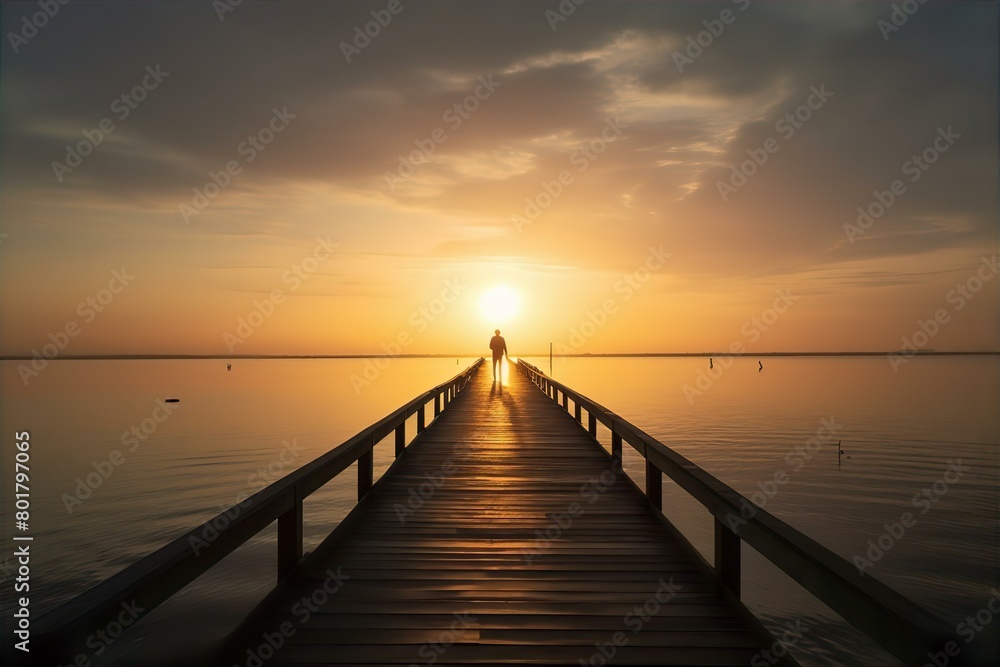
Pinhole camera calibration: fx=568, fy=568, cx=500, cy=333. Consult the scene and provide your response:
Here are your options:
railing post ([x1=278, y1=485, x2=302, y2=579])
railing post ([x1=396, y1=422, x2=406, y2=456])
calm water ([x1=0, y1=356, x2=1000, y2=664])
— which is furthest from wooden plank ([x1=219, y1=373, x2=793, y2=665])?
calm water ([x1=0, y1=356, x2=1000, y2=664])

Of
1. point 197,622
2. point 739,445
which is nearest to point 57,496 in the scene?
point 197,622

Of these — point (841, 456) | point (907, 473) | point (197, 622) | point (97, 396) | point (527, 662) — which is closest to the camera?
point (527, 662)

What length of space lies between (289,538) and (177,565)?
5.22 feet

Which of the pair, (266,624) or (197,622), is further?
(197,622)

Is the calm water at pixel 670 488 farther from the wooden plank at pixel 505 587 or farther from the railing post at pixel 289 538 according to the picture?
the railing post at pixel 289 538

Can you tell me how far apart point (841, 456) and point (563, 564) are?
17.4 meters

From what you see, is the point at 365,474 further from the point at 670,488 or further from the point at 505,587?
the point at 670,488

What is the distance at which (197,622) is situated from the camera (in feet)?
23.0

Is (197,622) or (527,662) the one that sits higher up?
(527,662)

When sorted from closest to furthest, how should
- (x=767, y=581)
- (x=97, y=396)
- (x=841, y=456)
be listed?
1. (x=767, y=581)
2. (x=841, y=456)
3. (x=97, y=396)

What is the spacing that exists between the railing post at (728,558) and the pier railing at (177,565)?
275cm

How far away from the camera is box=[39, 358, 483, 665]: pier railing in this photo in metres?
1.75

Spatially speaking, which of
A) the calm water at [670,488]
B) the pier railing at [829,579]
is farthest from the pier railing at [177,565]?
the calm water at [670,488]

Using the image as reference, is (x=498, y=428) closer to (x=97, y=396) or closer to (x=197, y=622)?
(x=197, y=622)
